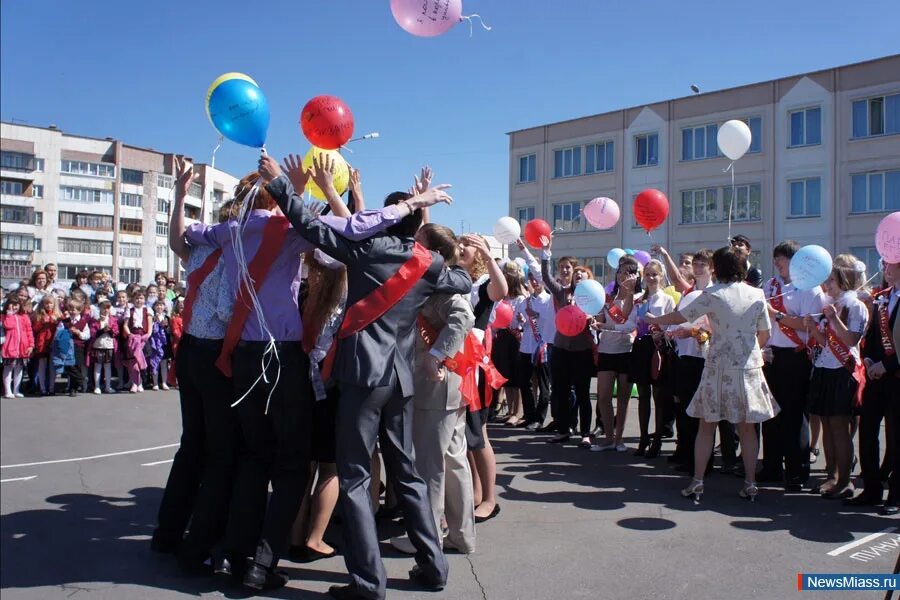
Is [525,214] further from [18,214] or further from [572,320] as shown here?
[18,214]

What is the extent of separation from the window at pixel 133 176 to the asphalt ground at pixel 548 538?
82.1 m

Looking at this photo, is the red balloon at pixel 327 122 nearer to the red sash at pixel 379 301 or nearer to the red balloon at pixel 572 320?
the red sash at pixel 379 301

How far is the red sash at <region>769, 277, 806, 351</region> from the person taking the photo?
614cm

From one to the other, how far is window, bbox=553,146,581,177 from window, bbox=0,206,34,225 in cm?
6429

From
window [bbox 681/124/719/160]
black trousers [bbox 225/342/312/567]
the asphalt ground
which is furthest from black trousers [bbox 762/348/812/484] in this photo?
window [bbox 681/124/719/160]

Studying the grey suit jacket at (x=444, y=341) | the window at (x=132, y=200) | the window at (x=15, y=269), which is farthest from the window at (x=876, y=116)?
the window at (x=15, y=269)

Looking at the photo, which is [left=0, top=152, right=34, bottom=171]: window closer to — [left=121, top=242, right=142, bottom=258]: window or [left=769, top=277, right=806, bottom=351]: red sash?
[left=121, top=242, right=142, bottom=258]: window

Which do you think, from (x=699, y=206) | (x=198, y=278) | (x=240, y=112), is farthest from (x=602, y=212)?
(x=699, y=206)

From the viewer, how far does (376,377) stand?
143 inches

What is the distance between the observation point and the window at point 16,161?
73.7 meters

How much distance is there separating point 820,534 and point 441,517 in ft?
8.70

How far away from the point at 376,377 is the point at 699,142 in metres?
32.7

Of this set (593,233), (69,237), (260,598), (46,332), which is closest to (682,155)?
(593,233)

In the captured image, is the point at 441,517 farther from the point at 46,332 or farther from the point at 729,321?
the point at 46,332
